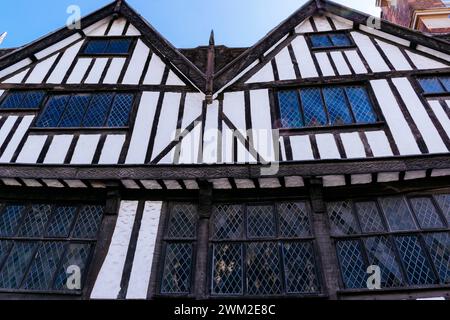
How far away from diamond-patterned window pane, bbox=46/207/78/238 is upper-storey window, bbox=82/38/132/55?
414cm

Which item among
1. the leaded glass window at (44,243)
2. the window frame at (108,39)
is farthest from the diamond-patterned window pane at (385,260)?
the window frame at (108,39)

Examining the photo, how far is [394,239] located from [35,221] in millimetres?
6043

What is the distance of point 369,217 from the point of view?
5.22 m

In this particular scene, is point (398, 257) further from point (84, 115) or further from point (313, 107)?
point (84, 115)

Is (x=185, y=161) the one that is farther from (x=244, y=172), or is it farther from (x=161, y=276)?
(x=161, y=276)

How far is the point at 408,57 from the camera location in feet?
23.1

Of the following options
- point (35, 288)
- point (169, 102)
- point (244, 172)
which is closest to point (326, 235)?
point (244, 172)

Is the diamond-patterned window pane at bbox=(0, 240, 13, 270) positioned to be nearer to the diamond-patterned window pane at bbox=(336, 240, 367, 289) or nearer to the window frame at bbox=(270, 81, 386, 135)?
the window frame at bbox=(270, 81, 386, 135)

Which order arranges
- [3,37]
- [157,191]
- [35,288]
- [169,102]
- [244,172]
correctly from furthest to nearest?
[3,37] < [169,102] < [157,191] < [244,172] < [35,288]

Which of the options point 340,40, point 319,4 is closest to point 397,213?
point 340,40

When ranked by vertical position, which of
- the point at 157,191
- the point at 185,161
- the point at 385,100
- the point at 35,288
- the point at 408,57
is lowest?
the point at 35,288

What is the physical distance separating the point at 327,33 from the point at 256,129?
3747 millimetres

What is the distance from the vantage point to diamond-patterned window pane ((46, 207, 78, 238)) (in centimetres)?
535

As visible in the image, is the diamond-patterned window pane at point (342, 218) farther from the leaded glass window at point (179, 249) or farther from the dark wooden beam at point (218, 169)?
the leaded glass window at point (179, 249)
